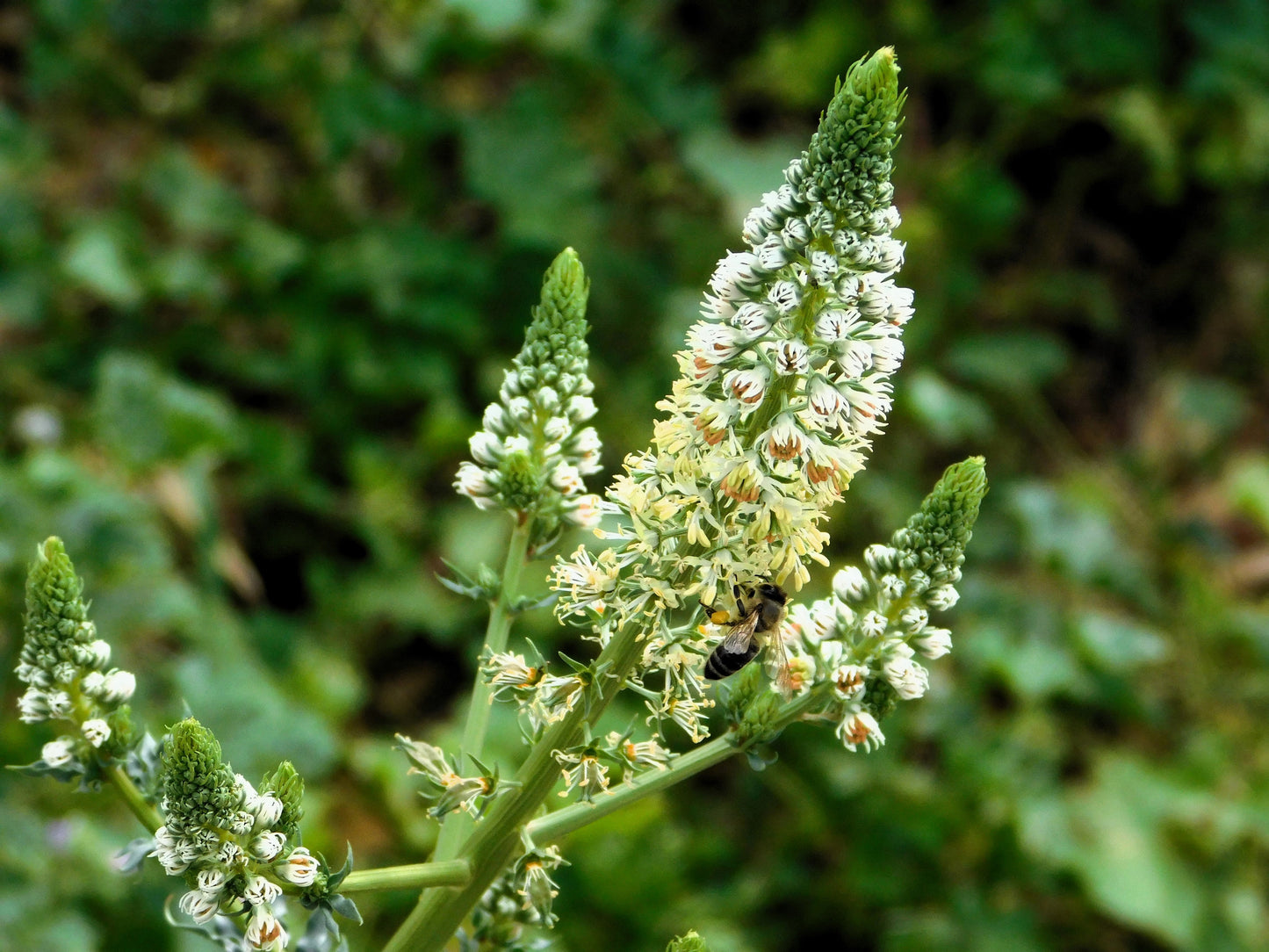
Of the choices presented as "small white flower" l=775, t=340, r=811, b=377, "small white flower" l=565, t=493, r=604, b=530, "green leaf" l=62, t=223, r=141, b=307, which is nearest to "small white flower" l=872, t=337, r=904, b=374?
"small white flower" l=775, t=340, r=811, b=377

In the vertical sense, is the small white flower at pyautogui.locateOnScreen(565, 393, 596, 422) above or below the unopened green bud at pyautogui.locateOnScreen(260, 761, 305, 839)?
above

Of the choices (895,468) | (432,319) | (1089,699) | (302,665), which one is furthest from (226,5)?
(1089,699)

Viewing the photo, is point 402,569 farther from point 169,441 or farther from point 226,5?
point 226,5

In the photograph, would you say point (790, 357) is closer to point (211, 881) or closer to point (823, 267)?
point (823, 267)

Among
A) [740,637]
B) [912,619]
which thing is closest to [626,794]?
[740,637]

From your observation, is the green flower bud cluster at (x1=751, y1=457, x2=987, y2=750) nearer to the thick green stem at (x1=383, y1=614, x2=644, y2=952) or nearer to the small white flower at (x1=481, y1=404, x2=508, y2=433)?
the thick green stem at (x1=383, y1=614, x2=644, y2=952)
